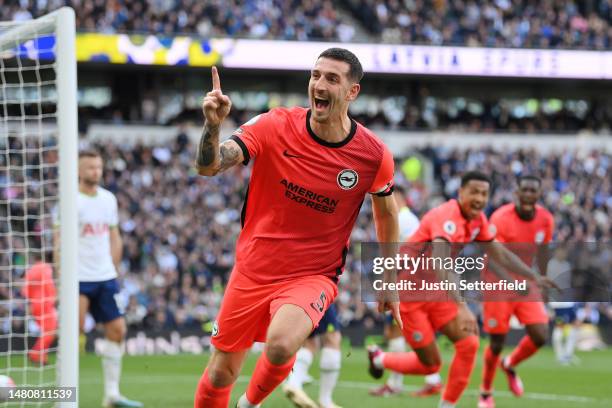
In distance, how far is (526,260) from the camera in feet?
41.2

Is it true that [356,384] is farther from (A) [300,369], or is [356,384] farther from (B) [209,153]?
(B) [209,153]

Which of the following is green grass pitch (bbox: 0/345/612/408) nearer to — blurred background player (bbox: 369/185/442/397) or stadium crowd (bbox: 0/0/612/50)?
blurred background player (bbox: 369/185/442/397)

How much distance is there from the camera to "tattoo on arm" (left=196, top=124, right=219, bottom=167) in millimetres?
6180

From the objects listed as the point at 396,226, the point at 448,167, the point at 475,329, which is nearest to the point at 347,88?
the point at 396,226

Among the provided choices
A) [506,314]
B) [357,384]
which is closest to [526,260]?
[506,314]

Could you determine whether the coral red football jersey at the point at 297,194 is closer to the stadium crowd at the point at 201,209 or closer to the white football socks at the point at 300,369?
the white football socks at the point at 300,369

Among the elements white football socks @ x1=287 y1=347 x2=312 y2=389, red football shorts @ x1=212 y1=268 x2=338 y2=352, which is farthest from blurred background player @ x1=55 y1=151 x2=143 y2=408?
red football shorts @ x1=212 y1=268 x2=338 y2=352

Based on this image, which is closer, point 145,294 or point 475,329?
point 475,329

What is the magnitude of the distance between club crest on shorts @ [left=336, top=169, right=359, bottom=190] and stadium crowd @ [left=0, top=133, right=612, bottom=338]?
1350 cm

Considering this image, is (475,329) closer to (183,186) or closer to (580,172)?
(183,186)

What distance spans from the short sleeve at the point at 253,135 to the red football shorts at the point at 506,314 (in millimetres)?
5782

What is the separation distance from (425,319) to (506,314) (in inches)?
84.9

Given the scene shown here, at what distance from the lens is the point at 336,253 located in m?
7.41

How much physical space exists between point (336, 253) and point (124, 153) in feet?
A: 76.0
